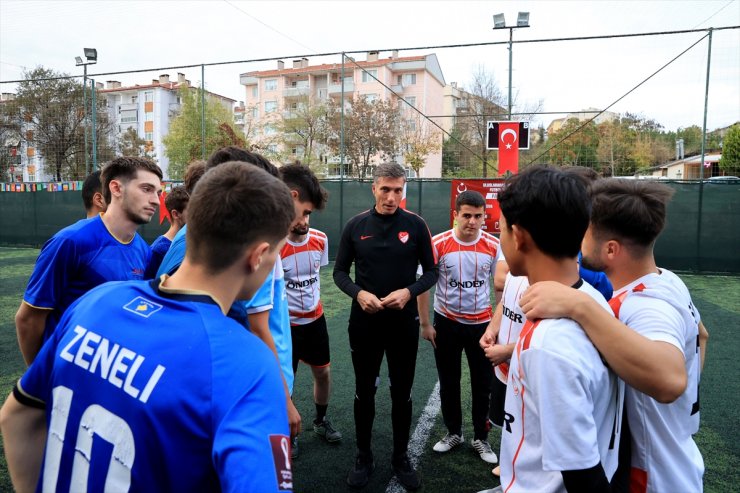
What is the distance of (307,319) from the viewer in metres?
4.07

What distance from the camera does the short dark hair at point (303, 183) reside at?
3158 millimetres

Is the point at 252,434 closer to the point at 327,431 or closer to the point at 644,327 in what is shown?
the point at 644,327

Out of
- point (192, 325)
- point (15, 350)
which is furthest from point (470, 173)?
point (192, 325)

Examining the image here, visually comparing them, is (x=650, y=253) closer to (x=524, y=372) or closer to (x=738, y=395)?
(x=524, y=372)

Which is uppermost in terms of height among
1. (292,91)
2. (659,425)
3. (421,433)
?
(292,91)

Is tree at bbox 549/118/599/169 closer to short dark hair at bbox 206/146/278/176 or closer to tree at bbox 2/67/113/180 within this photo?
short dark hair at bbox 206/146/278/176

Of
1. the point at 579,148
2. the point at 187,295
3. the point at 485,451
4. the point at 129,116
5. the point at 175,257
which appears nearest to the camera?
the point at 187,295

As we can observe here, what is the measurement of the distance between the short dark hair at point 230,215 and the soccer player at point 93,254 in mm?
2064

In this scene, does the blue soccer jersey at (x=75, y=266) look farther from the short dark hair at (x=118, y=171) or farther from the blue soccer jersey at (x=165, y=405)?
the blue soccer jersey at (x=165, y=405)

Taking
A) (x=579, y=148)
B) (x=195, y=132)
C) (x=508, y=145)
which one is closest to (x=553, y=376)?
(x=508, y=145)

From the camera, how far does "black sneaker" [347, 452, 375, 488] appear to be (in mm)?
3312

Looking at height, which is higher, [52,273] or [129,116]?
[129,116]

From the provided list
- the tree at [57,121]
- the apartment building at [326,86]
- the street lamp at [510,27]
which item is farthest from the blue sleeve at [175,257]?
the apartment building at [326,86]

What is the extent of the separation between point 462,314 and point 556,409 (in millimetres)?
2790
